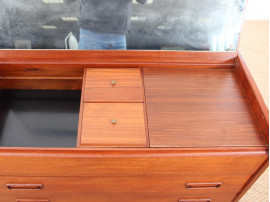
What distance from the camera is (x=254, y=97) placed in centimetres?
86

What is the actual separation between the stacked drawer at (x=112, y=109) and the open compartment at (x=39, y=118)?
19 centimetres

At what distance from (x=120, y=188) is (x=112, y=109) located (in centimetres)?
31

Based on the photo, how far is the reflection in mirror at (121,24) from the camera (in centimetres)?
88

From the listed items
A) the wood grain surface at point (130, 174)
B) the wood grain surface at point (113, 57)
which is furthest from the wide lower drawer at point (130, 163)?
the wood grain surface at point (113, 57)

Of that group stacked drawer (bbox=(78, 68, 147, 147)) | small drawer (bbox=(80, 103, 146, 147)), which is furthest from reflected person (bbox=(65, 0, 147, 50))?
small drawer (bbox=(80, 103, 146, 147))

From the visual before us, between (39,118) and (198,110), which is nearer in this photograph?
(198,110)

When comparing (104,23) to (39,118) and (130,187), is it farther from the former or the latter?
(130,187)

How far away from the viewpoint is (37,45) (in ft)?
3.07

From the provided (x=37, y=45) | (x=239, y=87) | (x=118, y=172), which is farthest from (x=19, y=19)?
(x=239, y=87)

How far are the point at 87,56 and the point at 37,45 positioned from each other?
19 cm

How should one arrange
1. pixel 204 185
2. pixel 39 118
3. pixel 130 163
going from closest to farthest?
pixel 130 163 → pixel 204 185 → pixel 39 118

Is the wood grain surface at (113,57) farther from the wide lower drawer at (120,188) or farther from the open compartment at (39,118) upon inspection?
the wide lower drawer at (120,188)

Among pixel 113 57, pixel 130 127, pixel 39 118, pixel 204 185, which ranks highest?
pixel 113 57

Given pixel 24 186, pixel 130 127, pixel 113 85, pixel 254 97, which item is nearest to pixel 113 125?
pixel 130 127
